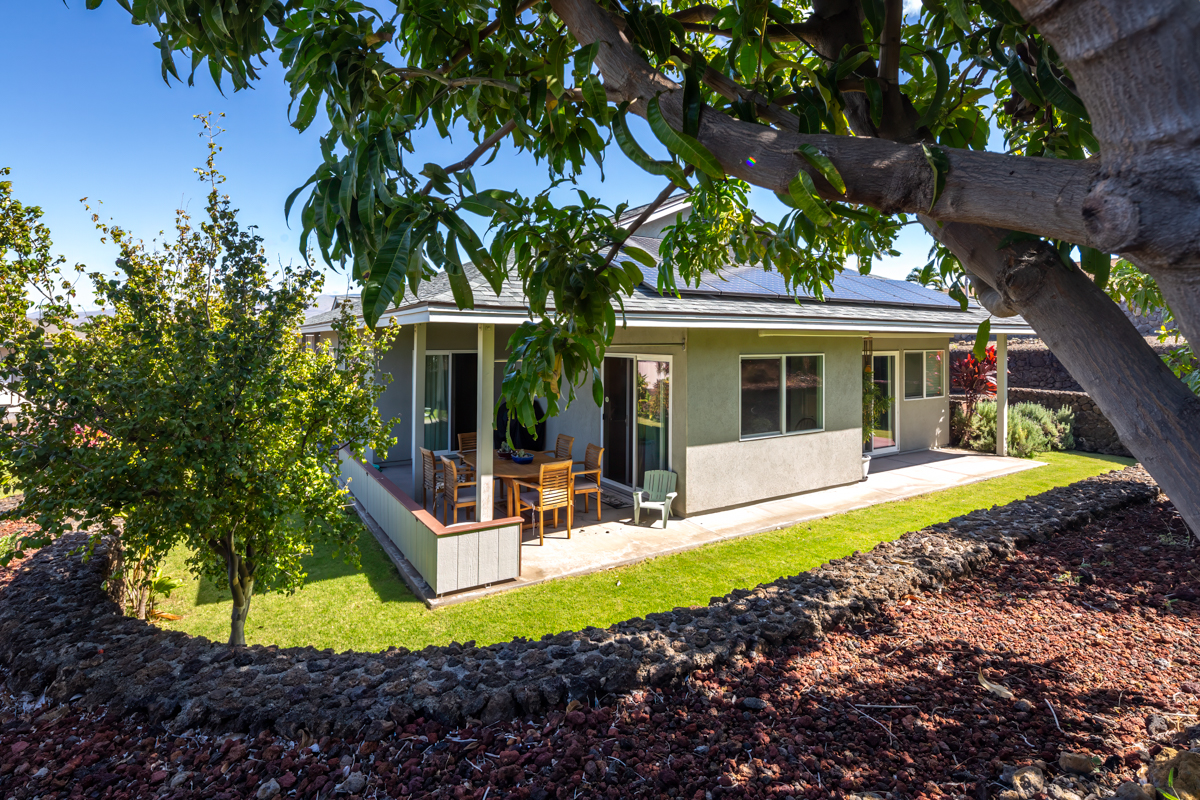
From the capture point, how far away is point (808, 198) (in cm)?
158

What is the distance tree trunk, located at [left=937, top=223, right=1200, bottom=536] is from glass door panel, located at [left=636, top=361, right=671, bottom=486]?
25.5 feet

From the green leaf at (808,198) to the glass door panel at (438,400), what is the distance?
36.7 ft

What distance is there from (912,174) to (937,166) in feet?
0.27

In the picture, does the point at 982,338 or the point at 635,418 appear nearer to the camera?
the point at 982,338

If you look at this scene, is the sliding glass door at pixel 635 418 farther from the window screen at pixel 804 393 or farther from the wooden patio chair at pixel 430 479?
the wooden patio chair at pixel 430 479

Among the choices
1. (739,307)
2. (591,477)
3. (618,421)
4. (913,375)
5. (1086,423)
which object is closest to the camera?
(739,307)

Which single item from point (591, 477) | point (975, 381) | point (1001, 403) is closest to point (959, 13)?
point (591, 477)

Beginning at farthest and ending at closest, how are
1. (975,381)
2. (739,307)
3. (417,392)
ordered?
(975,381), (417,392), (739,307)

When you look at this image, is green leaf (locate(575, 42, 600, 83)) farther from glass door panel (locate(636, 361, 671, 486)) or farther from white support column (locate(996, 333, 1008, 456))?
white support column (locate(996, 333, 1008, 456))

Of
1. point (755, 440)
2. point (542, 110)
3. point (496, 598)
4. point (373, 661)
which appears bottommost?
point (496, 598)

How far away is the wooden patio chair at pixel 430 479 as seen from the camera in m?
9.01

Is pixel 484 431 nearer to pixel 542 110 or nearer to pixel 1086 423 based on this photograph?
pixel 542 110

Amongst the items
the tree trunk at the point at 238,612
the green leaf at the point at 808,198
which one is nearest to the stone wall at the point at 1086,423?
the green leaf at the point at 808,198

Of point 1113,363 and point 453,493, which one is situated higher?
point 1113,363
